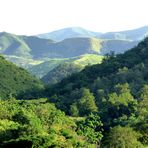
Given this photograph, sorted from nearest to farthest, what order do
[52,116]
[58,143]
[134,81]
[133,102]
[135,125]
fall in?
[58,143], [135,125], [52,116], [133,102], [134,81]

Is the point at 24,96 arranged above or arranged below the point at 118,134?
below

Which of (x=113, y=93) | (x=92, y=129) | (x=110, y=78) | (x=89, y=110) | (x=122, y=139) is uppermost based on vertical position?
(x=122, y=139)

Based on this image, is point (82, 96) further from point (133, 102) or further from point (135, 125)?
point (135, 125)

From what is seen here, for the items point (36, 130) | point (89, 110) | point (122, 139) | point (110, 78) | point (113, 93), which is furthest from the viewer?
point (110, 78)

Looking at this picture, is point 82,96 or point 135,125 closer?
point 135,125

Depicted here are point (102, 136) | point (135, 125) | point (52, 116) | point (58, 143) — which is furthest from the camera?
point (52, 116)

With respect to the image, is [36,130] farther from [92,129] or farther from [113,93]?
[113,93]

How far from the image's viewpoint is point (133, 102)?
388ft

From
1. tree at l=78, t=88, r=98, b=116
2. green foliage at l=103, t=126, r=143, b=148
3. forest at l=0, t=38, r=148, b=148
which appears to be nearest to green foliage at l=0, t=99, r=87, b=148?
forest at l=0, t=38, r=148, b=148

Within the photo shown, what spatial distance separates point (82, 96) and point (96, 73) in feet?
108

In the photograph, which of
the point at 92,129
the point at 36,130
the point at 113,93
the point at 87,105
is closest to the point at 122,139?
the point at 36,130

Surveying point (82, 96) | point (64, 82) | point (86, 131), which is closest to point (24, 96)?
point (64, 82)

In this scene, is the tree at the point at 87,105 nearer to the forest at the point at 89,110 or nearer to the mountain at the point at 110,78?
the forest at the point at 89,110

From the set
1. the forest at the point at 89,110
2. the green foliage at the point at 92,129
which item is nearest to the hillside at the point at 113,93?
the forest at the point at 89,110
